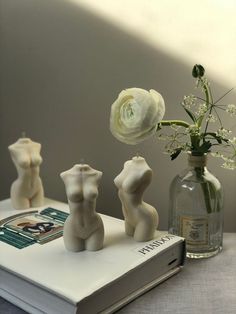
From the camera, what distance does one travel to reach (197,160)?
30.4 inches

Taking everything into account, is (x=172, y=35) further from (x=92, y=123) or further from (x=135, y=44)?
(x=92, y=123)

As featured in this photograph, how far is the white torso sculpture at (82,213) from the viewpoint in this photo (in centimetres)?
71

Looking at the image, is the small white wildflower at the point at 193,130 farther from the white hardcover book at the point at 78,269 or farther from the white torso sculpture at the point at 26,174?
the white torso sculpture at the point at 26,174

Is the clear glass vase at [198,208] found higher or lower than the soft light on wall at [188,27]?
lower

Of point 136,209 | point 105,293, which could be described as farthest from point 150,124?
point 105,293

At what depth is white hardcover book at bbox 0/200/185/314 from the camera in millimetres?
607

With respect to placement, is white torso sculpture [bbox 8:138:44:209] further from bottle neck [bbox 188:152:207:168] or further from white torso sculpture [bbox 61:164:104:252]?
bottle neck [bbox 188:152:207:168]

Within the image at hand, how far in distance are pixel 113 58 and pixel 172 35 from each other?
0.42 ft

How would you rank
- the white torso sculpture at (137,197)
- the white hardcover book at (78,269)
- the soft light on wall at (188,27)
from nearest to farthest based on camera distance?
the white hardcover book at (78,269), the white torso sculpture at (137,197), the soft light on wall at (188,27)

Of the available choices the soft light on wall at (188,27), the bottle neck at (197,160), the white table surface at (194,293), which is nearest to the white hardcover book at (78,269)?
the white table surface at (194,293)

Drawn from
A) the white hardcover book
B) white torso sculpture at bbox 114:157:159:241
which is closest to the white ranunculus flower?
white torso sculpture at bbox 114:157:159:241

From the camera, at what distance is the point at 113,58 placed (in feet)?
3.02

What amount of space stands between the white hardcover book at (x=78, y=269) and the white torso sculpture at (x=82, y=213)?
0.05 feet

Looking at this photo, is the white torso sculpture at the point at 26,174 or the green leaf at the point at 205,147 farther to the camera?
the white torso sculpture at the point at 26,174
